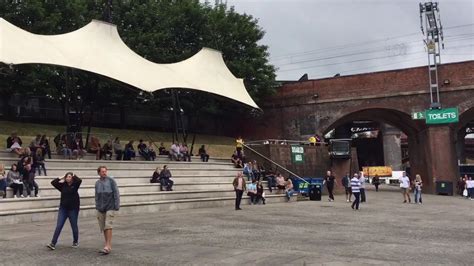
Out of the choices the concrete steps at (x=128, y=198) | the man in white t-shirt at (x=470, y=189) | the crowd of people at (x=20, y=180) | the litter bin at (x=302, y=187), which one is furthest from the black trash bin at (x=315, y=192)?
the crowd of people at (x=20, y=180)

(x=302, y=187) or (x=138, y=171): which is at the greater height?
(x=138, y=171)

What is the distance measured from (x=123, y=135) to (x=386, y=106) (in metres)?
20.4

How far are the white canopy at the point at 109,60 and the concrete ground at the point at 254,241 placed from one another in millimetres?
7876

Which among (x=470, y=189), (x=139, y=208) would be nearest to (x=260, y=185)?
(x=139, y=208)

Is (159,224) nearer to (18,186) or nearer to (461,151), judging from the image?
(18,186)

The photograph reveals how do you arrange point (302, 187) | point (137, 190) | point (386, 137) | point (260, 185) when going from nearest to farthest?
point (137, 190) → point (260, 185) → point (302, 187) → point (386, 137)

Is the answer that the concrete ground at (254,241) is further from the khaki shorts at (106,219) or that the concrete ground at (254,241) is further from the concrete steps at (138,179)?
the concrete steps at (138,179)

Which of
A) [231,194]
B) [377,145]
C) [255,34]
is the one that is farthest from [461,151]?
[231,194]

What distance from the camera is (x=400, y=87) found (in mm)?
39344

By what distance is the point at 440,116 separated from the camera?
121ft

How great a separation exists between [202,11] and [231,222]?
30255 millimetres

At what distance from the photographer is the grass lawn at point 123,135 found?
28.2 meters

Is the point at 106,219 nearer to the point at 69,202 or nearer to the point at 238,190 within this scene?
the point at 69,202

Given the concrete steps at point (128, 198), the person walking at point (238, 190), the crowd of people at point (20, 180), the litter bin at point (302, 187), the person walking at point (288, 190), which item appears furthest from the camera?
the litter bin at point (302, 187)
